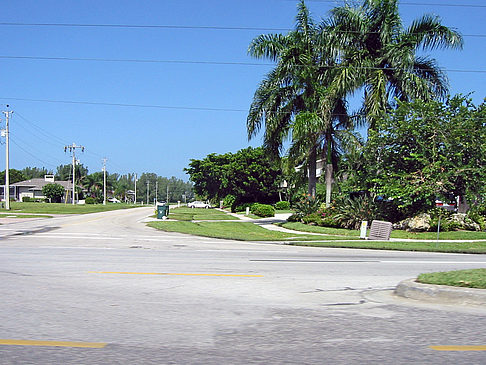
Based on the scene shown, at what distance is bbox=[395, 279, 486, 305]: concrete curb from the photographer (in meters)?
7.06

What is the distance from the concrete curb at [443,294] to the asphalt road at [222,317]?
19cm

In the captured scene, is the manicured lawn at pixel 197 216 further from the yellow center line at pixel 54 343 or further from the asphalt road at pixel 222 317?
the yellow center line at pixel 54 343

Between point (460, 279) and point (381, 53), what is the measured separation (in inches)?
873

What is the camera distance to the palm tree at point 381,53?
2658 centimetres

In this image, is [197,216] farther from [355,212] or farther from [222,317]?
[222,317]

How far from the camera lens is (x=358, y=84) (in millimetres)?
27250

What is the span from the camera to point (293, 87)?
29.0 metres

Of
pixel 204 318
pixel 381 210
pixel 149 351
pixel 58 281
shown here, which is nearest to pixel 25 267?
pixel 58 281

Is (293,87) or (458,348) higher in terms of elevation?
(293,87)

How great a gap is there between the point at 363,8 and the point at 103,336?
88.3 feet

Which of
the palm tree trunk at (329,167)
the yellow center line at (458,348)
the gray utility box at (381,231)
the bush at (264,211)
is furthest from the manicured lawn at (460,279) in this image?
the bush at (264,211)

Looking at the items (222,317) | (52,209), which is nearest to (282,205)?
(52,209)

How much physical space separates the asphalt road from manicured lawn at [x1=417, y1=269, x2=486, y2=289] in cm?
64

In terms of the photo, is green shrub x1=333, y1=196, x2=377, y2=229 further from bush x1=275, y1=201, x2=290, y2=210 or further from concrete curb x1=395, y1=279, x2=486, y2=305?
bush x1=275, y1=201, x2=290, y2=210
